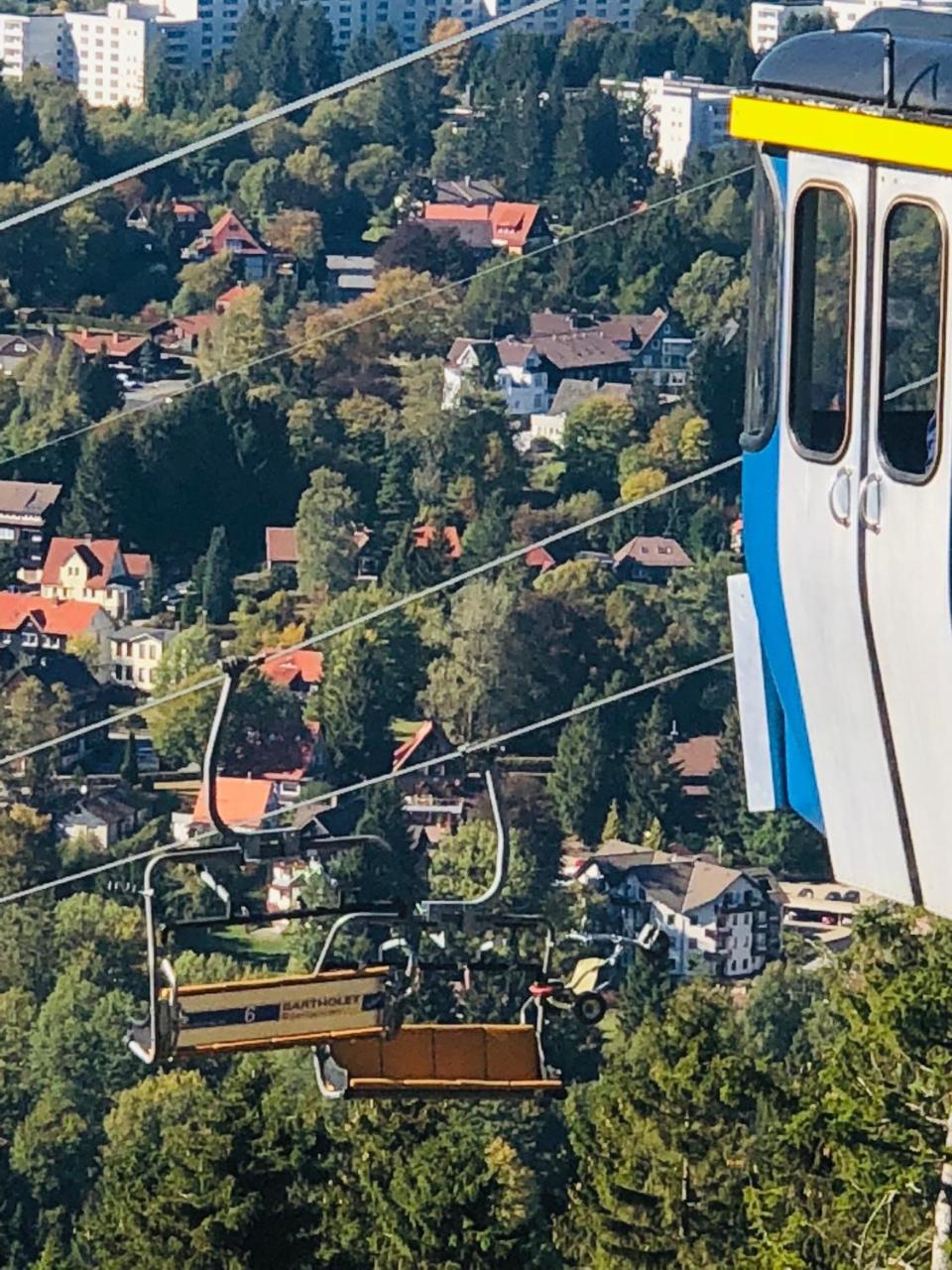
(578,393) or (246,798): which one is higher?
(578,393)

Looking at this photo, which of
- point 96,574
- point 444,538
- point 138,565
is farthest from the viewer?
point 138,565

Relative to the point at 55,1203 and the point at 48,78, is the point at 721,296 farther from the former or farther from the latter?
the point at 55,1203

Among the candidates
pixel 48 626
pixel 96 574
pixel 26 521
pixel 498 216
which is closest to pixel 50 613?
pixel 48 626

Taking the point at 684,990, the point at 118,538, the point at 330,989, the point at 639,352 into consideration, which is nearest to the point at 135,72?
the point at 639,352

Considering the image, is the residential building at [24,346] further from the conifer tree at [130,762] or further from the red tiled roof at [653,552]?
the conifer tree at [130,762]

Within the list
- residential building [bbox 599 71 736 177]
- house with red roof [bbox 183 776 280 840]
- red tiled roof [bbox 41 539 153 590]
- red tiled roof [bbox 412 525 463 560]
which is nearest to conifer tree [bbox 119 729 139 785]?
A: house with red roof [bbox 183 776 280 840]

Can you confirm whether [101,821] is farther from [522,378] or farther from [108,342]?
[108,342]
